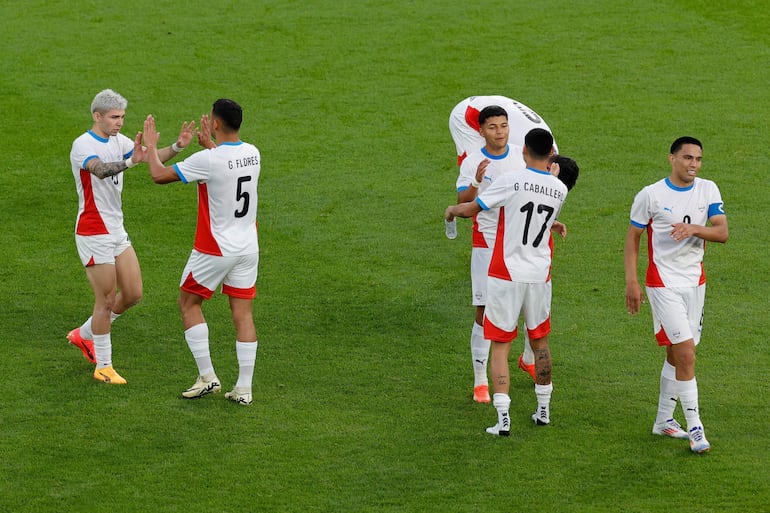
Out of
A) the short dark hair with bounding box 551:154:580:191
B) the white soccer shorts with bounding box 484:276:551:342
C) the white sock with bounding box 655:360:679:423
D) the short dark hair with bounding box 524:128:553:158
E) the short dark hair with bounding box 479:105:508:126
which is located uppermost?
the short dark hair with bounding box 479:105:508:126

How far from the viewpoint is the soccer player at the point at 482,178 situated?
313 inches

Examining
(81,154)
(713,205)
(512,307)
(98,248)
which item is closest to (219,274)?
(98,248)

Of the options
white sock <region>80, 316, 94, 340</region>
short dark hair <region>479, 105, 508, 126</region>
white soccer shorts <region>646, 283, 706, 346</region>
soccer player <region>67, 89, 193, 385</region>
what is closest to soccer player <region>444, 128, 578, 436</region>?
short dark hair <region>479, 105, 508, 126</region>

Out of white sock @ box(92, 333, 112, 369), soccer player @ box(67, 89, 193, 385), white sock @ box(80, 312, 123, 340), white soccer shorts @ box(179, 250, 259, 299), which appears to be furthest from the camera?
white sock @ box(80, 312, 123, 340)

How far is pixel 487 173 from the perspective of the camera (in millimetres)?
8133

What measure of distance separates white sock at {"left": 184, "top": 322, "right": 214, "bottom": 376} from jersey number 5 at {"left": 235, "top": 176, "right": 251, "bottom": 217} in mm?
873

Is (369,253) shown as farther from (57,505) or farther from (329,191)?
(57,505)

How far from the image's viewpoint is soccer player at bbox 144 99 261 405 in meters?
7.73

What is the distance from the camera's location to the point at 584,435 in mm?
7688

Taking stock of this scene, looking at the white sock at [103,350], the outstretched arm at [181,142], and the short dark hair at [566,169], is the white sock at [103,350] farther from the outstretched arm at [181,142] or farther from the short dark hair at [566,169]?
the short dark hair at [566,169]

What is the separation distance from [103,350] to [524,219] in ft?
11.2

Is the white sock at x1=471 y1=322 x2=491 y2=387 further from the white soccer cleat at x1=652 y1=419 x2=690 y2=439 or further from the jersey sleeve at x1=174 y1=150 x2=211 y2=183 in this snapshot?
the jersey sleeve at x1=174 y1=150 x2=211 y2=183

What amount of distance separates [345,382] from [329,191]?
15.5 ft

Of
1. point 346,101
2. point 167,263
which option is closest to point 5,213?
point 167,263
